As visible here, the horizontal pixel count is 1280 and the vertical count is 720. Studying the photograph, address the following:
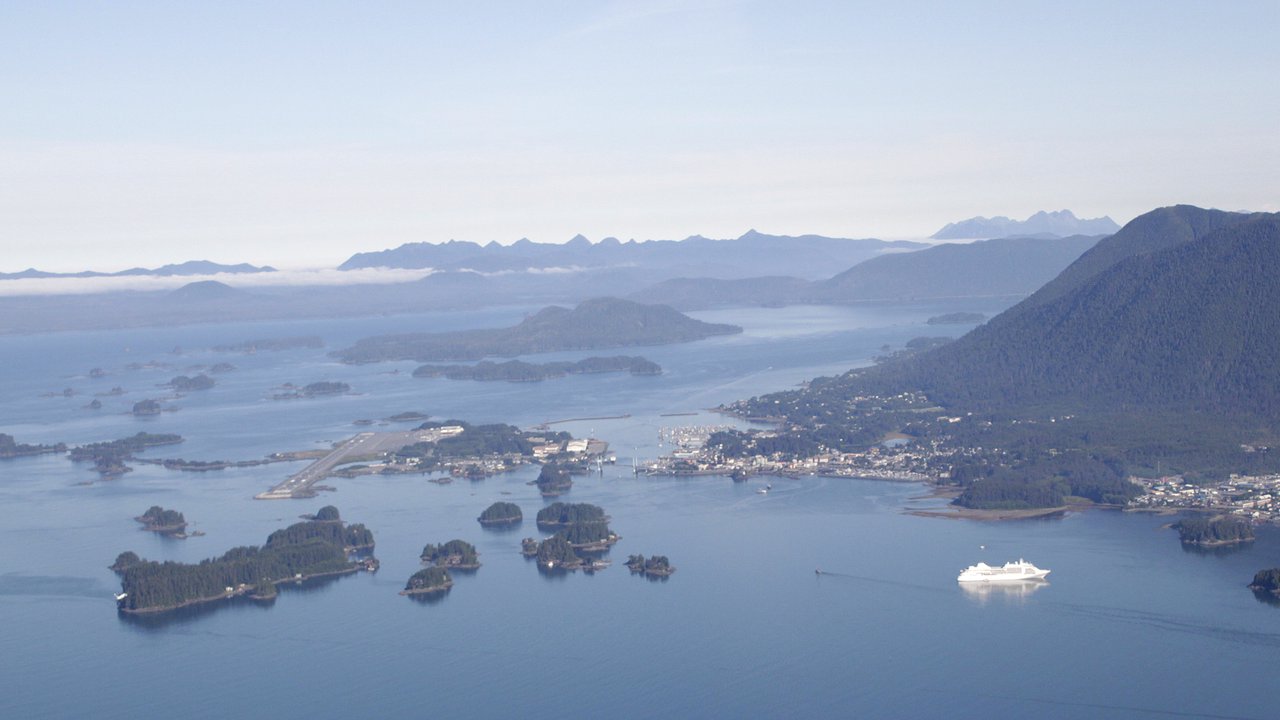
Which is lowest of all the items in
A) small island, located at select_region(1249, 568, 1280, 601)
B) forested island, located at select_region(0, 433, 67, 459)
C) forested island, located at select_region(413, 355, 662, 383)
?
forested island, located at select_region(0, 433, 67, 459)

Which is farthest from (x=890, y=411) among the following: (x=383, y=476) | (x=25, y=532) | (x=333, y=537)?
(x=25, y=532)

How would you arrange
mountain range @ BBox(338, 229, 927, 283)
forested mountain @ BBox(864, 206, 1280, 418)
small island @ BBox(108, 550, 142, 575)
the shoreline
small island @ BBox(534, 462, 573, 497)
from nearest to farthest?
the shoreline → small island @ BBox(108, 550, 142, 575) → small island @ BBox(534, 462, 573, 497) → forested mountain @ BBox(864, 206, 1280, 418) → mountain range @ BBox(338, 229, 927, 283)

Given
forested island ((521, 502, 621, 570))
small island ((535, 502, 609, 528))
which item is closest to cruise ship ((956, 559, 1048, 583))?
forested island ((521, 502, 621, 570))

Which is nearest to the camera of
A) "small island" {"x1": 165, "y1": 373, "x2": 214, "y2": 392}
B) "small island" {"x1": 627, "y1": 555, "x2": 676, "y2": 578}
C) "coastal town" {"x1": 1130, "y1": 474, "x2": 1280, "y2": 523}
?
"small island" {"x1": 627, "y1": 555, "x2": 676, "y2": 578}

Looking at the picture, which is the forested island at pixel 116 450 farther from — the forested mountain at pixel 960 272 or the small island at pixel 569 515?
the forested mountain at pixel 960 272

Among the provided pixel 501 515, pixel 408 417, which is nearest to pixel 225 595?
pixel 501 515

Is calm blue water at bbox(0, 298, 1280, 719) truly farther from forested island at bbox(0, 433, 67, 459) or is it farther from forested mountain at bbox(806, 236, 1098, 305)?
forested mountain at bbox(806, 236, 1098, 305)

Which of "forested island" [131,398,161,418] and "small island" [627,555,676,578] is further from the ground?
"forested island" [131,398,161,418]

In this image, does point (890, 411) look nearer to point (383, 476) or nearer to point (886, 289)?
point (383, 476)

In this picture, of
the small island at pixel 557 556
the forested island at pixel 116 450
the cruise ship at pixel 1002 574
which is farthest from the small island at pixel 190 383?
the cruise ship at pixel 1002 574
